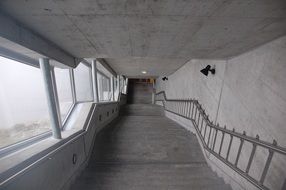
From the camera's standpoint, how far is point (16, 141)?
166cm

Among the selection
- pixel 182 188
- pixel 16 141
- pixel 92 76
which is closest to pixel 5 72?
pixel 16 141

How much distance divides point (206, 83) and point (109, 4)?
2891 millimetres

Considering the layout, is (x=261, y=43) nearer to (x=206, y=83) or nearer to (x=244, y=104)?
(x=244, y=104)

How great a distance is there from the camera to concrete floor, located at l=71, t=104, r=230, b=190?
217 cm

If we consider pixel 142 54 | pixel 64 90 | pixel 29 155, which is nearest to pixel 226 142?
pixel 142 54

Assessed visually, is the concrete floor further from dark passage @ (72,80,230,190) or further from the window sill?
the window sill

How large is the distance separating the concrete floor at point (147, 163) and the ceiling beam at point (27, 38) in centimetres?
207

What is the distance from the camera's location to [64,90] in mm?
2762

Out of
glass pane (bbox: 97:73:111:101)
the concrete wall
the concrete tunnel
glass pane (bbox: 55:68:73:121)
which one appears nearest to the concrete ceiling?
the concrete tunnel

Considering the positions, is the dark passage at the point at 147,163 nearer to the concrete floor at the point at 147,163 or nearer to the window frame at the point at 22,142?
the concrete floor at the point at 147,163

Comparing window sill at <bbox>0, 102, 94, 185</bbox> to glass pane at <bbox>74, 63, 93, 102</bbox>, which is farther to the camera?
glass pane at <bbox>74, 63, 93, 102</bbox>

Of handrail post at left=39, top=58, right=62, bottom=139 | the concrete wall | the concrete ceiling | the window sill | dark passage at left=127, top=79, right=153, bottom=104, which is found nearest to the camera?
the concrete ceiling

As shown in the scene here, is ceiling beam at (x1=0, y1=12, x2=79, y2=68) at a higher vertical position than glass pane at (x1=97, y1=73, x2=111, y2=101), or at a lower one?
higher

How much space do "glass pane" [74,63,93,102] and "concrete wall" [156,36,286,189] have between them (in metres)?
3.23
